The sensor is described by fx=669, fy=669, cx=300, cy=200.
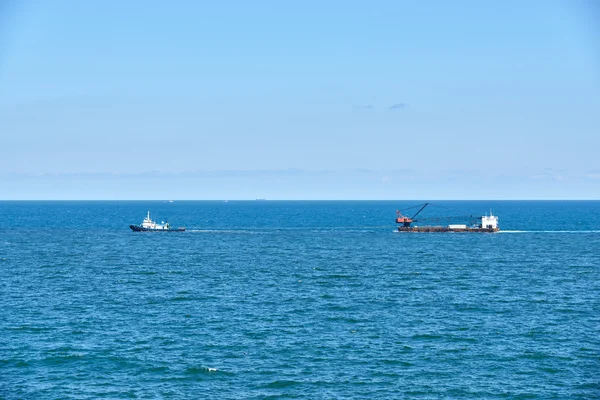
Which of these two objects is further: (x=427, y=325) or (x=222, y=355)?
(x=427, y=325)

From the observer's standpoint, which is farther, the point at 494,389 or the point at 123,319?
the point at 123,319

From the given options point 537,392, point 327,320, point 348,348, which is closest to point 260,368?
point 348,348

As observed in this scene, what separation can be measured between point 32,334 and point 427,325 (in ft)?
144

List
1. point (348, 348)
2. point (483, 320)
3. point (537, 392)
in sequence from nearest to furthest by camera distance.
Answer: point (537, 392) < point (348, 348) < point (483, 320)

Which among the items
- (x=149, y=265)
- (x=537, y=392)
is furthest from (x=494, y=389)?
(x=149, y=265)

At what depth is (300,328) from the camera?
248 feet

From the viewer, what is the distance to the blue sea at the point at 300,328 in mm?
58250

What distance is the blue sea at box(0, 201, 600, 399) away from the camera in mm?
58250

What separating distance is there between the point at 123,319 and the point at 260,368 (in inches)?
986

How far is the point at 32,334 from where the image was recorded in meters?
72.8

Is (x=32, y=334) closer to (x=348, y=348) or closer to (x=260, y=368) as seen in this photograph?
(x=260, y=368)

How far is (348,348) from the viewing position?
223 ft

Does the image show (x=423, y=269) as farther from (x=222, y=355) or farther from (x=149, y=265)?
(x=222, y=355)

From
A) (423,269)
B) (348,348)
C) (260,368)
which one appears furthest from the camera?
(423,269)
